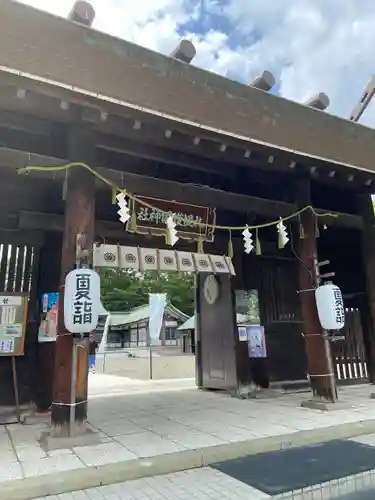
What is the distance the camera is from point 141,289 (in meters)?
28.8

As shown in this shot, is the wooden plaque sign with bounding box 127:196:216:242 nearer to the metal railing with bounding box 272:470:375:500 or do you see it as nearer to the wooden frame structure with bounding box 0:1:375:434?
the wooden frame structure with bounding box 0:1:375:434

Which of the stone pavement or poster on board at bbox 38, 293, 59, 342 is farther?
poster on board at bbox 38, 293, 59, 342

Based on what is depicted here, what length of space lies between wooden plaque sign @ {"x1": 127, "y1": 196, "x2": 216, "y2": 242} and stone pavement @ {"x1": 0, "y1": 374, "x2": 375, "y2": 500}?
283 centimetres

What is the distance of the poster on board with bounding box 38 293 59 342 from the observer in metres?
6.05

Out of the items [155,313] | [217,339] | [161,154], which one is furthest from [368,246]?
[155,313]

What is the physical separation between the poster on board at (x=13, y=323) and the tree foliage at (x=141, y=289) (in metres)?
20.4

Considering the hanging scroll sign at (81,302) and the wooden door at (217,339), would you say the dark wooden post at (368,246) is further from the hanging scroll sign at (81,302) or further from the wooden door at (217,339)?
the hanging scroll sign at (81,302)

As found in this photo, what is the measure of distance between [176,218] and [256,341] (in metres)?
3.48

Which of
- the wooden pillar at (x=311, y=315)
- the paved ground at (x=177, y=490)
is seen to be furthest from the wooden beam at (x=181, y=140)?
the paved ground at (x=177, y=490)

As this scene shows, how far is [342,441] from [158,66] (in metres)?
5.16

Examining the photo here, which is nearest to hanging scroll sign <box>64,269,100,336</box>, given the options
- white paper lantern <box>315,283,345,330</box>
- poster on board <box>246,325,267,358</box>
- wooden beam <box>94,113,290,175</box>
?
wooden beam <box>94,113,290,175</box>

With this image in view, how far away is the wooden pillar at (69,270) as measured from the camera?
174 inches

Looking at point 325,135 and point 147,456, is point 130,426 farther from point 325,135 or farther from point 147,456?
point 325,135

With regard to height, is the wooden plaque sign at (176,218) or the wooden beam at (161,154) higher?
the wooden beam at (161,154)
